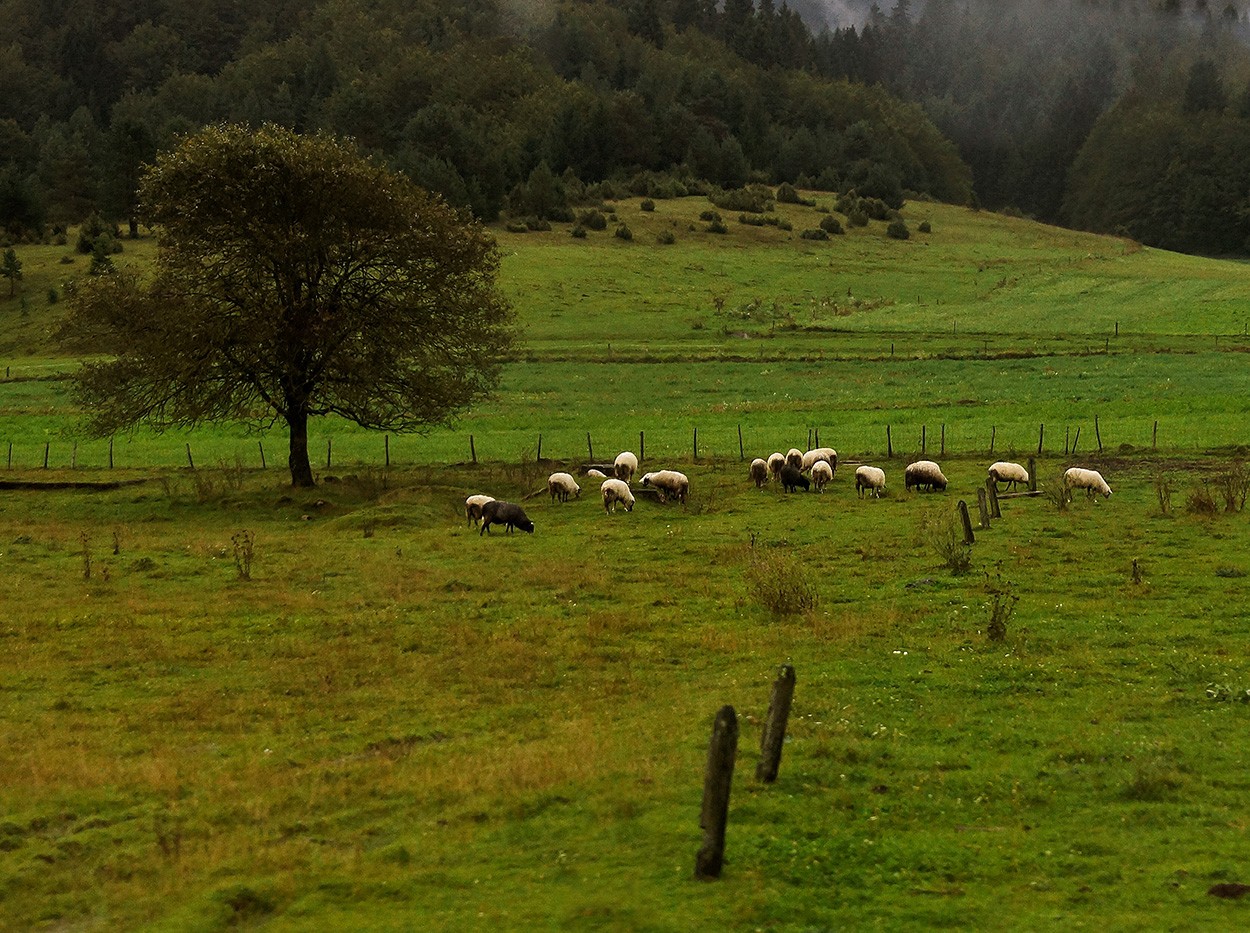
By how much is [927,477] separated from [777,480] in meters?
5.19

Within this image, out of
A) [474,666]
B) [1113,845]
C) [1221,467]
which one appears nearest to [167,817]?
[474,666]

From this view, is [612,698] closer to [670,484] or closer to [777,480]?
[670,484]

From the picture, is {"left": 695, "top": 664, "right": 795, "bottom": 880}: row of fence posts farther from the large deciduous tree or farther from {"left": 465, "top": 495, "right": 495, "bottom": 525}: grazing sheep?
the large deciduous tree

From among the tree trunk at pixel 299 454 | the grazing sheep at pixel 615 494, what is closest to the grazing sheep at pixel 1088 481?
the grazing sheep at pixel 615 494

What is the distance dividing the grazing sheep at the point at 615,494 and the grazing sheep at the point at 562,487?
2333 mm

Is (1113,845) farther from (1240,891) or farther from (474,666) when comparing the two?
(474,666)

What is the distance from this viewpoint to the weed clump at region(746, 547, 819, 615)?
22.9 metres

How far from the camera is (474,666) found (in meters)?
20.4

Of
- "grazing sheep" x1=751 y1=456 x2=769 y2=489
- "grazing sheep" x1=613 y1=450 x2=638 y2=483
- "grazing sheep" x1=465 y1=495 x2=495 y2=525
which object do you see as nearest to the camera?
"grazing sheep" x1=465 y1=495 x2=495 y2=525

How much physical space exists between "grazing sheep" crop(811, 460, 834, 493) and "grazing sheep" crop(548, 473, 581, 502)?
24.1ft

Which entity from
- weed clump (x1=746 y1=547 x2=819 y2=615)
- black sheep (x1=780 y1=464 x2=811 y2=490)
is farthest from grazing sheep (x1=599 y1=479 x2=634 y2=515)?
weed clump (x1=746 y1=547 x2=819 y2=615)

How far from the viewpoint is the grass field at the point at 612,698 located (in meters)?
11.9

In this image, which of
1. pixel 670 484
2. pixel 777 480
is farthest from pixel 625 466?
pixel 777 480

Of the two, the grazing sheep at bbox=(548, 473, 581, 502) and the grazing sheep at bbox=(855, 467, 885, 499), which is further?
the grazing sheep at bbox=(548, 473, 581, 502)
